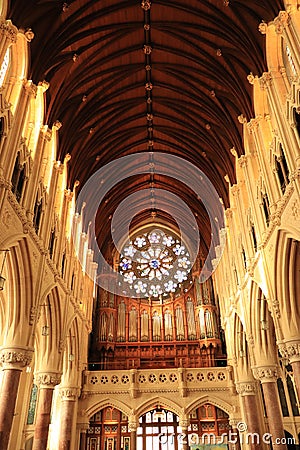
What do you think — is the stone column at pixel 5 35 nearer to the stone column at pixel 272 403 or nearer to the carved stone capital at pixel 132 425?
the stone column at pixel 272 403

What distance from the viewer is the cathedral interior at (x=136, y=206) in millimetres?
12555

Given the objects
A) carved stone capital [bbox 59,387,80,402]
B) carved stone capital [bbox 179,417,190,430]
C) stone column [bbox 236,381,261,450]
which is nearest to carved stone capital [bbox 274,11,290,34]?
stone column [bbox 236,381,261,450]

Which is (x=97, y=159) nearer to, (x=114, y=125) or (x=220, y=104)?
(x=114, y=125)

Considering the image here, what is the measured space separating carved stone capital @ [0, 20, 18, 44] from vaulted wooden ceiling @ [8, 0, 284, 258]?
3.68 feet

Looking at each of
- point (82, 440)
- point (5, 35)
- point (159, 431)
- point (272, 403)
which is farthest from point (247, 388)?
point (5, 35)

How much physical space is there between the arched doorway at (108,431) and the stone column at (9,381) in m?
11.3

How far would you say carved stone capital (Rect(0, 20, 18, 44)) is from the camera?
444 inches

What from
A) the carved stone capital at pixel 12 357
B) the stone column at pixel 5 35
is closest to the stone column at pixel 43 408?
the carved stone capital at pixel 12 357

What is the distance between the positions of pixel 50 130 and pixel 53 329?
843cm

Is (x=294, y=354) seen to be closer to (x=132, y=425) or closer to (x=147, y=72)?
(x=132, y=425)

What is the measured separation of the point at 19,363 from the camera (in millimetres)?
12188

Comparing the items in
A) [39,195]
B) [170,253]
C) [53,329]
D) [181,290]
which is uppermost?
[170,253]

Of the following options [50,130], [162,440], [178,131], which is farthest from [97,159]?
[162,440]

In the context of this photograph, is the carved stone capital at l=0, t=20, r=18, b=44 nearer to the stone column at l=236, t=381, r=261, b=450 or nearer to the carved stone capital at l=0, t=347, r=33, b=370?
the carved stone capital at l=0, t=347, r=33, b=370
